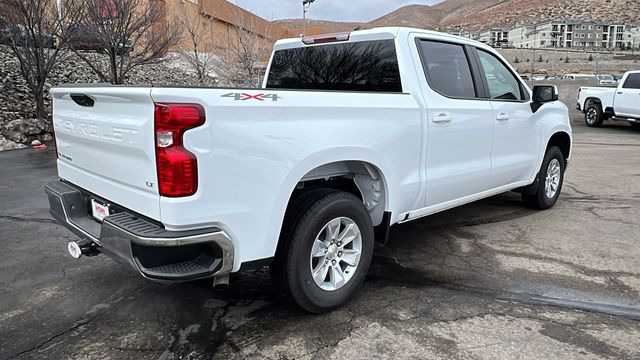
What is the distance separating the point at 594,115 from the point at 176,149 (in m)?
19.1

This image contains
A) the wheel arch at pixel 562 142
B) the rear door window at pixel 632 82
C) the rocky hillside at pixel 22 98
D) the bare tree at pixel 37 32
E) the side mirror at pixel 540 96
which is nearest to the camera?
the side mirror at pixel 540 96

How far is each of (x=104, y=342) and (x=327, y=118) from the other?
6.51 ft

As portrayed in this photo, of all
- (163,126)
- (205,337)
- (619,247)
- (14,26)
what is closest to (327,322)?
(205,337)

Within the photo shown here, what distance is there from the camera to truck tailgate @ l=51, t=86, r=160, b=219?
8.82ft

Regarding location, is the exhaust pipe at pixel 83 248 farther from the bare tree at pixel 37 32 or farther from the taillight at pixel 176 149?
the bare tree at pixel 37 32

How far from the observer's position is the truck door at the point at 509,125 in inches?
194

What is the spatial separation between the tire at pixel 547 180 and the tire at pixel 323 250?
10.9ft

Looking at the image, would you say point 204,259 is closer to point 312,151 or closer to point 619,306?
point 312,151

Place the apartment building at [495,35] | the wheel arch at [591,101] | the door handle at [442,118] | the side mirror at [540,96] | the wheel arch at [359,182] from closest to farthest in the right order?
the wheel arch at [359,182], the door handle at [442,118], the side mirror at [540,96], the wheel arch at [591,101], the apartment building at [495,35]

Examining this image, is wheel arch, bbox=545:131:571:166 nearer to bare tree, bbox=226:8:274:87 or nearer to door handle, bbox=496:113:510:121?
door handle, bbox=496:113:510:121

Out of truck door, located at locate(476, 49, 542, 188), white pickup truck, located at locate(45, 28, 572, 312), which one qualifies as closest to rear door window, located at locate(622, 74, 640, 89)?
truck door, located at locate(476, 49, 542, 188)

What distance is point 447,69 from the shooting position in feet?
14.6

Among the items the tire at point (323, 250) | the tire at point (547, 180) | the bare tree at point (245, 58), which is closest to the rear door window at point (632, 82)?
the tire at point (547, 180)

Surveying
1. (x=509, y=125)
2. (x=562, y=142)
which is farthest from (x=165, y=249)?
(x=562, y=142)
